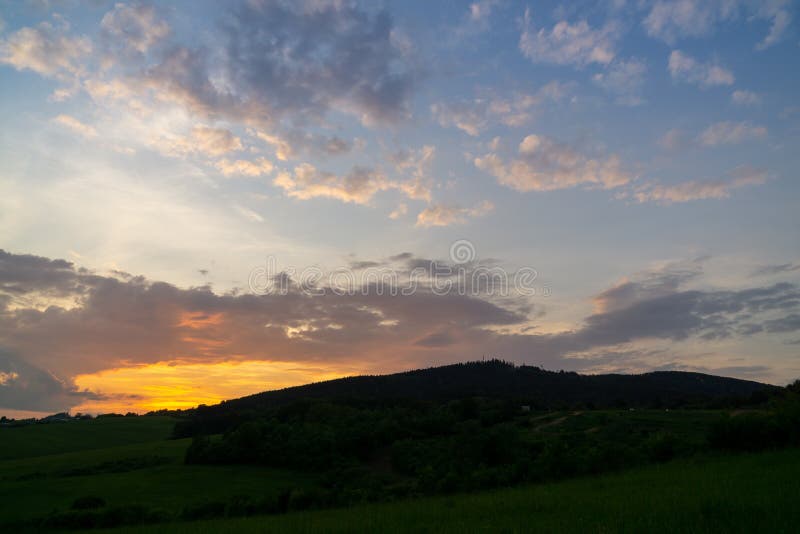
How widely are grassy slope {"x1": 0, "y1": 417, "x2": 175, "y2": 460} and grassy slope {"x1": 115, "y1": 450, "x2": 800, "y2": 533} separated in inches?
4617

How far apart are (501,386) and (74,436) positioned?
375ft

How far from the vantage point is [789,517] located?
425 inches

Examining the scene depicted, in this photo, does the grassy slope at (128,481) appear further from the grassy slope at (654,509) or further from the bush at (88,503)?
the grassy slope at (654,509)

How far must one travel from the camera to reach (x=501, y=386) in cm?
16425

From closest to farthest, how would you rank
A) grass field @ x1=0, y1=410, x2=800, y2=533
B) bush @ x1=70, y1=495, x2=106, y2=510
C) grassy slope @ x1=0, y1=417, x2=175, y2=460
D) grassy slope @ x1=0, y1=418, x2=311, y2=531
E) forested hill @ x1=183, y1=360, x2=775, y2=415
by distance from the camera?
grass field @ x1=0, y1=410, x2=800, y2=533 < bush @ x1=70, y1=495, x2=106, y2=510 < grassy slope @ x1=0, y1=418, x2=311, y2=531 < grassy slope @ x1=0, y1=417, x2=175, y2=460 < forested hill @ x1=183, y1=360, x2=775, y2=415

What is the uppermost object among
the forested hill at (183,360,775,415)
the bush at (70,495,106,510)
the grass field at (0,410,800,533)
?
the forested hill at (183,360,775,415)

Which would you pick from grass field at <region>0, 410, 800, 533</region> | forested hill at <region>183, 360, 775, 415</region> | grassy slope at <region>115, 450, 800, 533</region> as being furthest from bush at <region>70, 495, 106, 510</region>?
forested hill at <region>183, 360, 775, 415</region>

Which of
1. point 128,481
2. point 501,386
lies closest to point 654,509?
point 128,481

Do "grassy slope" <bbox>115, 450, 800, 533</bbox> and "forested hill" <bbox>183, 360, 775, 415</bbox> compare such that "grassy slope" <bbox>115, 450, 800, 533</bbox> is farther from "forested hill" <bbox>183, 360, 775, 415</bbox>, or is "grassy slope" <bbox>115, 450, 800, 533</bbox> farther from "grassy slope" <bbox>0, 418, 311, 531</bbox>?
"forested hill" <bbox>183, 360, 775, 415</bbox>

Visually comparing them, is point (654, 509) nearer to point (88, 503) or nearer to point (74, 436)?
point (88, 503)

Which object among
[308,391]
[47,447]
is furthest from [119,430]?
[308,391]

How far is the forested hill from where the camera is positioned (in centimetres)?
14475

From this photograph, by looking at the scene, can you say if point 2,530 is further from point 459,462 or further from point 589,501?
point 589,501

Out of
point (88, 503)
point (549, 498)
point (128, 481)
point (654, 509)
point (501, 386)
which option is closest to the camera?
point (654, 509)
